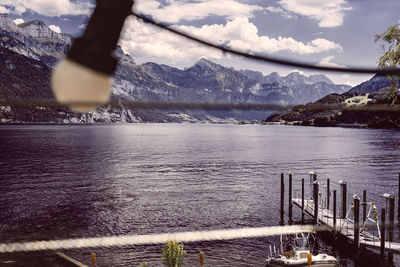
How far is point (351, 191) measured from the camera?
5472 cm

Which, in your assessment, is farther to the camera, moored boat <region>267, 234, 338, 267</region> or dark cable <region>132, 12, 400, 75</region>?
moored boat <region>267, 234, 338, 267</region>

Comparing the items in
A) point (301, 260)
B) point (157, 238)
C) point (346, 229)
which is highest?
point (157, 238)

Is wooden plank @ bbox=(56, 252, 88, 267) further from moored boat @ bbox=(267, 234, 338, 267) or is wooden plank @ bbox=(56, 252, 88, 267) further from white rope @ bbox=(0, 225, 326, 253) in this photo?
moored boat @ bbox=(267, 234, 338, 267)

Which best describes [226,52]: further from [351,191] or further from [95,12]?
[351,191]

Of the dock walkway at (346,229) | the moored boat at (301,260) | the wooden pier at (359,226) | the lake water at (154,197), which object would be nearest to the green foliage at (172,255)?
the lake water at (154,197)

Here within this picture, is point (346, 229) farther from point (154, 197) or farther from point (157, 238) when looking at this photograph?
point (154, 197)

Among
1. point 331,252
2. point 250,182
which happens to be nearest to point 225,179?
point 250,182

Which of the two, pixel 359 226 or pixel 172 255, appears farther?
pixel 359 226

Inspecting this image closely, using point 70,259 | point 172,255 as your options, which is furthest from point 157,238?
point 70,259

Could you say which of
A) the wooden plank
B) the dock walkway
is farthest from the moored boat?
the wooden plank

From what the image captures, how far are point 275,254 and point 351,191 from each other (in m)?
30.9

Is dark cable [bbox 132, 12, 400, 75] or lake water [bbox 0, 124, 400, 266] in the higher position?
dark cable [bbox 132, 12, 400, 75]

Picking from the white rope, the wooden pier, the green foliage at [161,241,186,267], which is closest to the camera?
the white rope

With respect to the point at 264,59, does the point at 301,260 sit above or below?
below
